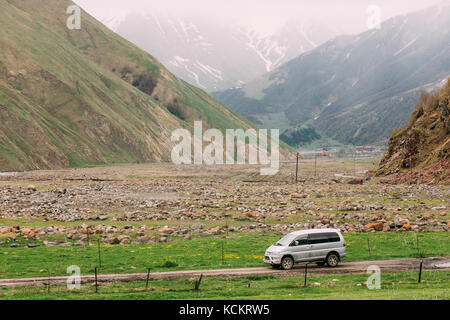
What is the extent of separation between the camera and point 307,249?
33625 mm

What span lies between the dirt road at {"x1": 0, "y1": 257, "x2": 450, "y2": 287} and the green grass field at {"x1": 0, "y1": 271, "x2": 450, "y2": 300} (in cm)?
145

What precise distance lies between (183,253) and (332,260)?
12090 mm

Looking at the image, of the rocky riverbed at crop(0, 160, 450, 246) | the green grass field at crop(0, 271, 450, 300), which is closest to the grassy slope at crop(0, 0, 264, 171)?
the rocky riverbed at crop(0, 160, 450, 246)

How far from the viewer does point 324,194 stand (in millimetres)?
84062

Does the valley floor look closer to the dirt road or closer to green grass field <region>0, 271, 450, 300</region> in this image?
green grass field <region>0, 271, 450, 300</region>

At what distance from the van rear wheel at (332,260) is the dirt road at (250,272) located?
1.41ft

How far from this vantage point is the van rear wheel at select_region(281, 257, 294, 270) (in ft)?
109

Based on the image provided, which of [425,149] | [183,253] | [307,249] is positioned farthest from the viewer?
[425,149]

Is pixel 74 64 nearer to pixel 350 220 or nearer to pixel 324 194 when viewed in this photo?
pixel 324 194

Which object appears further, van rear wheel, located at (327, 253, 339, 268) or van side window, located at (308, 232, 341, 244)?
van rear wheel, located at (327, 253, 339, 268)

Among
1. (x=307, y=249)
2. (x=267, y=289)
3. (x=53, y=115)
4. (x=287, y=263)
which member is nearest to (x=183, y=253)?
(x=287, y=263)

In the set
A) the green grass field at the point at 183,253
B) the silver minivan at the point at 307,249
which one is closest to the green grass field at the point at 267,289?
the silver minivan at the point at 307,249

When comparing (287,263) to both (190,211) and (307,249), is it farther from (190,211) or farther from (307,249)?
(190,211)
